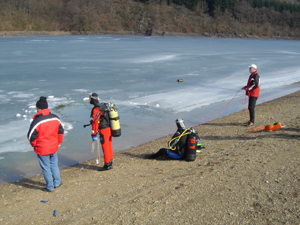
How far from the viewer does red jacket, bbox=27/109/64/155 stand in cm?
438

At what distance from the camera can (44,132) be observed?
14.6 feet

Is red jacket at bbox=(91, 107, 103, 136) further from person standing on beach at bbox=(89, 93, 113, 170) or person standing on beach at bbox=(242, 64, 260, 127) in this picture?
person standing on beach at bbox=(242, 64, 260, 127)

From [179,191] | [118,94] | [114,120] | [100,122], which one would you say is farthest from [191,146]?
[118,94]

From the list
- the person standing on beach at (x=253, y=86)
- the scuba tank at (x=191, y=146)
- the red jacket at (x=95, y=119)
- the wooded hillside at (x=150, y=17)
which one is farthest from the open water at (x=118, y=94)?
the wooded hillside at (x=150, y=17)

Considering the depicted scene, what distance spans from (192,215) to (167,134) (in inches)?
187

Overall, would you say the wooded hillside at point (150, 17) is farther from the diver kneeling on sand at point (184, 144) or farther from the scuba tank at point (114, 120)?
the diver kneeling on sand at point (184, 144)

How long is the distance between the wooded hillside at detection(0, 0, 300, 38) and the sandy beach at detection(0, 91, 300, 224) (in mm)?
69163

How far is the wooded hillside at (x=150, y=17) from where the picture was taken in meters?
75.1

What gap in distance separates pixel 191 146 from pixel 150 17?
81882mm

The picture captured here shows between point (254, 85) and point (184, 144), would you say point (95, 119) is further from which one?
point (254, 85)

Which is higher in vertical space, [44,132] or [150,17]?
[150,17]

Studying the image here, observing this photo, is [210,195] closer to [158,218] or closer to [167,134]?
[158,218]

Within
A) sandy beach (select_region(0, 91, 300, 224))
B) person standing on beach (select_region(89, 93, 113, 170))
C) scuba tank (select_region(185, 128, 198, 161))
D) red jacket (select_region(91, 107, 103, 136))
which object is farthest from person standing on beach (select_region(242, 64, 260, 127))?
red jacket (select_region(91, 107, 103, 136))

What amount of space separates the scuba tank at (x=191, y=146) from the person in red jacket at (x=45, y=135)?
2.25 metres
